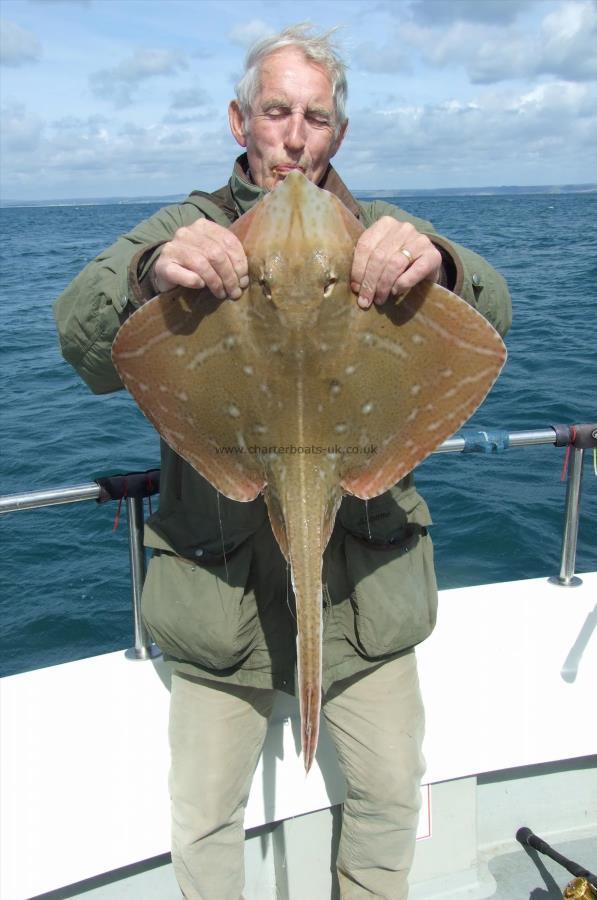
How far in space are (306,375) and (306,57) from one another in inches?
48.1

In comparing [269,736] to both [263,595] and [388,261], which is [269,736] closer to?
[263,595]

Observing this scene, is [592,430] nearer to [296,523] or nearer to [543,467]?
[296,523]

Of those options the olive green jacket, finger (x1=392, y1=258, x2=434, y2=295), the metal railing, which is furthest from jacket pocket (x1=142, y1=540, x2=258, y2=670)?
finger (x1=392, y1=258, x2=434, y2=295)

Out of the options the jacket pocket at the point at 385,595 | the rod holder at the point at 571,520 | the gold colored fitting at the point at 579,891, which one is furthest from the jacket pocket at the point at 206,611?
the rod holder at the point at 571,520

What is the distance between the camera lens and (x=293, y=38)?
8.51 ft

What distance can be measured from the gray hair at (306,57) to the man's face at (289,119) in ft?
0.07

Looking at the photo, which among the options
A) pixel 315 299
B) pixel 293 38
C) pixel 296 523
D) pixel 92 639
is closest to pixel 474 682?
pixel 296 523

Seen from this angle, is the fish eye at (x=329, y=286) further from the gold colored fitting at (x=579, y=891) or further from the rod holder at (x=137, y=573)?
the gold colored fitting at (x=579, y=891)

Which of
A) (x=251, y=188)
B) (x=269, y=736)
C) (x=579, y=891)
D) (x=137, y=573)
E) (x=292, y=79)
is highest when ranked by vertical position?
(x=292, y=79)

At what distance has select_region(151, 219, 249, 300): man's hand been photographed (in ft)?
6.43

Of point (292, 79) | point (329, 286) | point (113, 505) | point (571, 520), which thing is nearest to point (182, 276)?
point (329, 286)

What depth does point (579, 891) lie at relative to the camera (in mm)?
3211

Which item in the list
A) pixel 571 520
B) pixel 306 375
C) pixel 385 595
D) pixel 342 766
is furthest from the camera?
pixel 571 520

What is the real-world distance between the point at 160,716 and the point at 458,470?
317 inches
